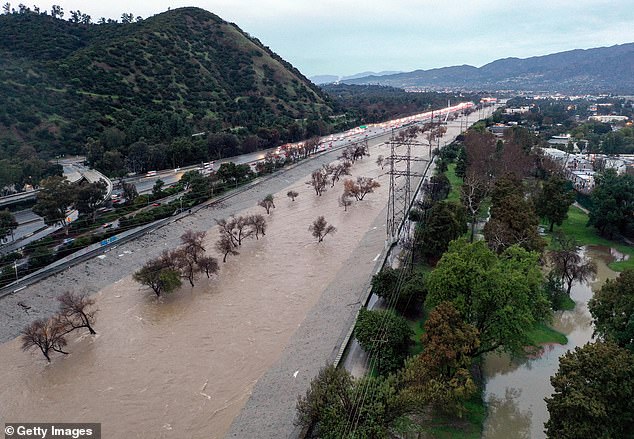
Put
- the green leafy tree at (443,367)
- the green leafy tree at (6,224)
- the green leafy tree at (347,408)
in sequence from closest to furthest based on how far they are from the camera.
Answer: the green leafy tree at (347,408) < the green leafy tree at (443,367) < the green leafy tree at (6,224)

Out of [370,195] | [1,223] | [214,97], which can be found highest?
[214,97]

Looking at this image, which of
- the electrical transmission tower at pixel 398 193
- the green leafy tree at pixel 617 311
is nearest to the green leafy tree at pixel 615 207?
the electrical transmission tower at pixel 398 193

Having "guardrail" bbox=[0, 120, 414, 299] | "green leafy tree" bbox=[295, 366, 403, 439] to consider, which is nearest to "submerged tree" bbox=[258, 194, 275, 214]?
"guardrail" bbox=[0, 120, 414, 299]

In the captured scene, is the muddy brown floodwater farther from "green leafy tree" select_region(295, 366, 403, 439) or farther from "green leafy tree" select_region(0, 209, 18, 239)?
"green leafy tree" select_region(0, 209, 18, 239)

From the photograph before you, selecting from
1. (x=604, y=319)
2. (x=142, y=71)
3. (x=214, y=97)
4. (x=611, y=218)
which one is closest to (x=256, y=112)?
(x=214, y=97)

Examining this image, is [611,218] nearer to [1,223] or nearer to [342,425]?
[342,425]

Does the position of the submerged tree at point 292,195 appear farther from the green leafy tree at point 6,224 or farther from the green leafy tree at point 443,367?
the green leafy tree at point 443,367
